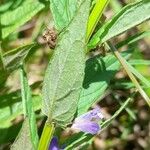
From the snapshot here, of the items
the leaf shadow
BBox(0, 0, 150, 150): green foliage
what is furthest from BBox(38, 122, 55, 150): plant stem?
the leaf shadow

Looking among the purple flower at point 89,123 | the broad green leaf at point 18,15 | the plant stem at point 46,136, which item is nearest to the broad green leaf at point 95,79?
the purple flower at point 89,123

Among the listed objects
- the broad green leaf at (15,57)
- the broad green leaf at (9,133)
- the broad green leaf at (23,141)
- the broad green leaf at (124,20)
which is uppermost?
the broad green leaf at (15,57)

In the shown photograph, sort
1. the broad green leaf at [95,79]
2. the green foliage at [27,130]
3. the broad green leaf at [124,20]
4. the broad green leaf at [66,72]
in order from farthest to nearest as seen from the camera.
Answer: the broad green leaf at [95,79] → the broad green leaf at [124,20] → the green foliage at [27,130] → the broad green leaf at [66,72]

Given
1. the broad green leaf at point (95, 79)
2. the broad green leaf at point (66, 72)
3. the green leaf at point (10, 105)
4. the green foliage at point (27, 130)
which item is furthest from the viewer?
the green leaf at point (10, 105)

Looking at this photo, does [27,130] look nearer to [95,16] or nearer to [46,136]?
[46,136]

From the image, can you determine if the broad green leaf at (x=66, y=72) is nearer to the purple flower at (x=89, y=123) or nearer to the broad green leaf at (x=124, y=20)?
the purple flower at (x=89, y=123)

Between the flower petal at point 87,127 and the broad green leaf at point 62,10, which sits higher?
the broad green leaf at point 62,10

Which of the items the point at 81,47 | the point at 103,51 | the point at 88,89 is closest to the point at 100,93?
the point at 88,89
